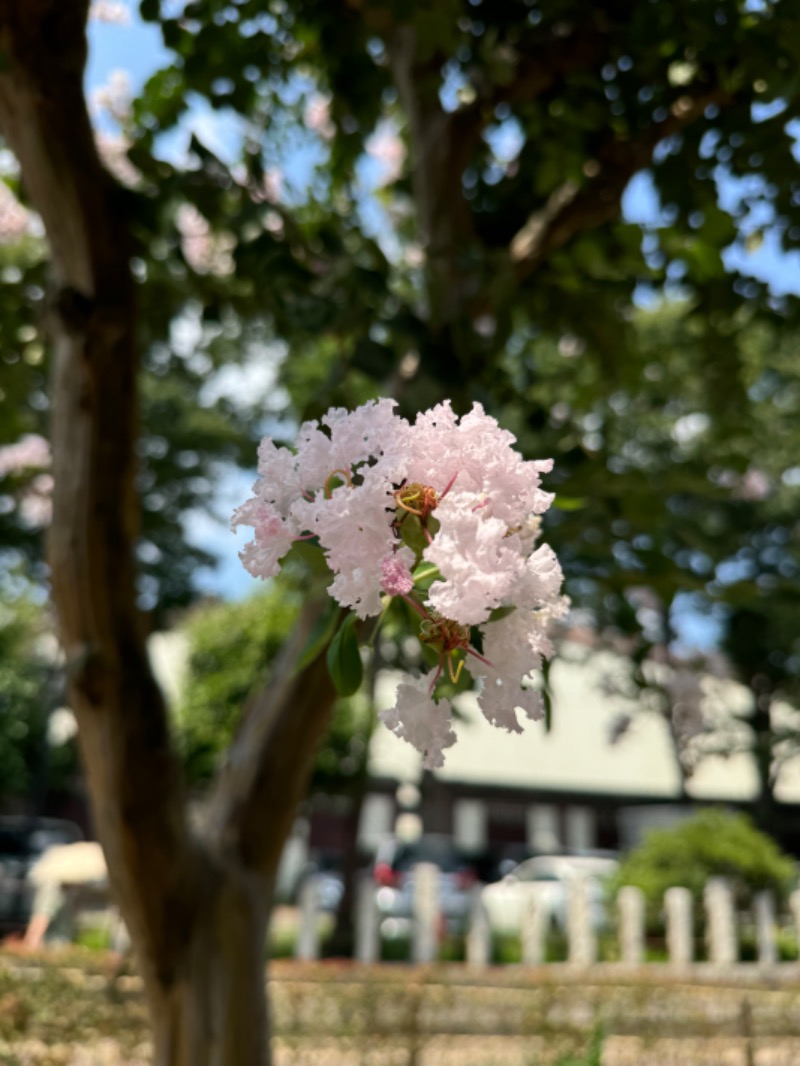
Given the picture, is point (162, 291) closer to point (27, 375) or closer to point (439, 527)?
point (27, 375)

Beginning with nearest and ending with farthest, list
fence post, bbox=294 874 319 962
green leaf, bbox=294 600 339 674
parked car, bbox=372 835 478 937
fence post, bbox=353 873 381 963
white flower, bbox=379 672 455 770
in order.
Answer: white flower, bbox=379 672 455 770
green leaf, bbox=294 600 339 674
fence post, bbox=294 874 319 962
fence post, bbox=353 873 381 963
parked car, bbox=372 835 478 937

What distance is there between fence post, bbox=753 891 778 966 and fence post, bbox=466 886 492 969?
10.6 feet

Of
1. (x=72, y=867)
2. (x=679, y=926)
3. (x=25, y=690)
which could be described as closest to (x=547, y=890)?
(x=679, y=926)

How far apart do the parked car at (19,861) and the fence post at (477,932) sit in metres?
7.10

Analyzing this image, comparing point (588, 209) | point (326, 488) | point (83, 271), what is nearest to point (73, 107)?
point (83, 271)

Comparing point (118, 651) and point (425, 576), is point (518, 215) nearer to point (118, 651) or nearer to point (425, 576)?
point (118, 651)

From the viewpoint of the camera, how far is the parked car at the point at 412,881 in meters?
13.7

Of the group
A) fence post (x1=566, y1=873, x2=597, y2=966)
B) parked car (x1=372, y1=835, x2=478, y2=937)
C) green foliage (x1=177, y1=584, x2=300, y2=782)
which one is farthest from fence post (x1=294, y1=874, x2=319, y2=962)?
green foliage (x1=177, y1=584, x2=300, y2=782)

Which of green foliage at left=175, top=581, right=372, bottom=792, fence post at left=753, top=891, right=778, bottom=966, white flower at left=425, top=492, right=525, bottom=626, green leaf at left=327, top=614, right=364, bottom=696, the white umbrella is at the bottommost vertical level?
fence post at left=753, top=891, right=778, bottom=966

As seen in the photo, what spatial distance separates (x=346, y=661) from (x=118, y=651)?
6.38 feet

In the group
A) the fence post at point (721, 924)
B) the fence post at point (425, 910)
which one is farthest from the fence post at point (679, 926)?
the fence post at point (425, 910)

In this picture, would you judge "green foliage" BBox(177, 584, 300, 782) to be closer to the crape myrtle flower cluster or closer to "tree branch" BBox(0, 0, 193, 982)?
"tree branch" BBox(0, 0, 193, 982)

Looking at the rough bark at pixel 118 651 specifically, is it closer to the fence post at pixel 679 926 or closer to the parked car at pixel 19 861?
the fence post at pixel 679 926

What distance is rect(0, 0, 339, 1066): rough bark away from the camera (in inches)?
111
